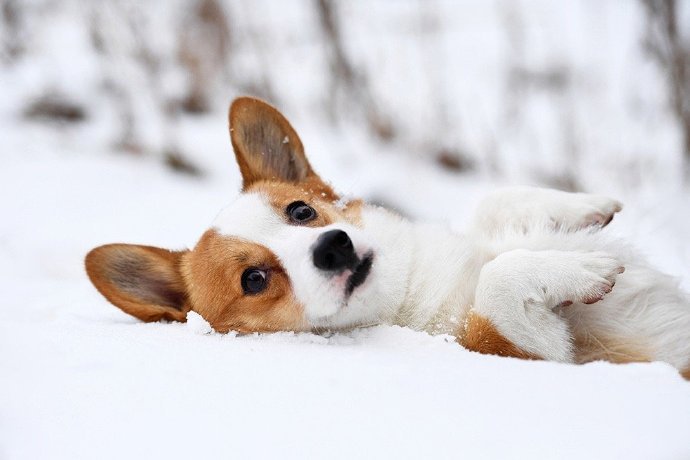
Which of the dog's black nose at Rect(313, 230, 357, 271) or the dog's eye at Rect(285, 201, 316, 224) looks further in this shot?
the dog's eye at Rect(285, 201, 316, 224)

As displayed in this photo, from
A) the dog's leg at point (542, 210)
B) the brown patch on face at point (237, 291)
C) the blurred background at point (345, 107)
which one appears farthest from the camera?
the blurred background at point (345, 107)

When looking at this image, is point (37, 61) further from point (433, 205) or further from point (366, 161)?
point (433, 205)

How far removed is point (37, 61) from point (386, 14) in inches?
127

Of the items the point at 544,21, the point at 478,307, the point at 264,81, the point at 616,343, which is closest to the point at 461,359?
the point at 478,307

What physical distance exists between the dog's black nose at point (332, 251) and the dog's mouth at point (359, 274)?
4cm

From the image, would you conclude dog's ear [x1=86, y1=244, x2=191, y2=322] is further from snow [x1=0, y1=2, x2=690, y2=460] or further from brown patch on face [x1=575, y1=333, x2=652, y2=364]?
brown patch on face [x1=575, y1=333, x2=652, y2=364]

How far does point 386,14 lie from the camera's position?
5938 mm

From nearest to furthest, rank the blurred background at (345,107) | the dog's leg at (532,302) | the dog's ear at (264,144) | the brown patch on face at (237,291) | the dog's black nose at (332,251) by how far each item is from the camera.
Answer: the dog's leg at (532,302), the dog's black nose at (332,251), the brown patch on face at (237,291), the dog's ear at (264,144), the blurred background at (345,107)

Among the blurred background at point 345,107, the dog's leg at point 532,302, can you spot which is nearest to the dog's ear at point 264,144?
the blurred background at point 345,107

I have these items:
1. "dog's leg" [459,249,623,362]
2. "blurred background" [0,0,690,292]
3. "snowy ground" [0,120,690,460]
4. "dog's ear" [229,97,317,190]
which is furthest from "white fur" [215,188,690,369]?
"blurred background" [0,0,690,292]

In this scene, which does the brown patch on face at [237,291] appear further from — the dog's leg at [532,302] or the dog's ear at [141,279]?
the dog's leg at [532,302]

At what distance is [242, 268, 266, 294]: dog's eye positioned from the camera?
196cm

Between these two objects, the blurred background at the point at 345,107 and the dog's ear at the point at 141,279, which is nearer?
the dog's ear at the point at 141,279

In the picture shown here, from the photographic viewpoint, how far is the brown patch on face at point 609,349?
1.70 metres
